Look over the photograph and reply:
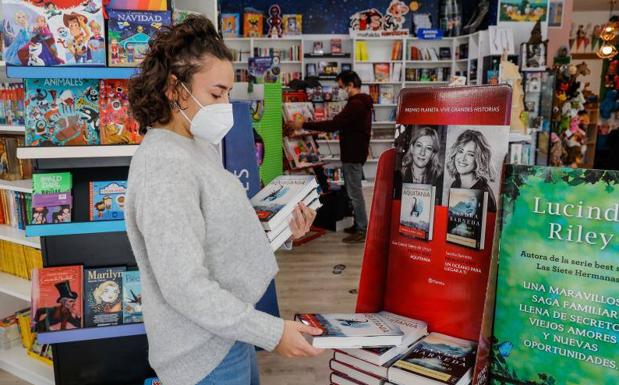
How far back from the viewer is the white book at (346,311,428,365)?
4.74ft

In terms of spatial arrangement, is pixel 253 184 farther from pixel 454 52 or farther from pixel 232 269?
pixel 454 52

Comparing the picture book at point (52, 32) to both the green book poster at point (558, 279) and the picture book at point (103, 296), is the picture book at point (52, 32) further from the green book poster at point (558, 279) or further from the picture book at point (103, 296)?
the green book poster at point (558, 279)

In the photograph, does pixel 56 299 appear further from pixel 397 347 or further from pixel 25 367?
pixel 397 347

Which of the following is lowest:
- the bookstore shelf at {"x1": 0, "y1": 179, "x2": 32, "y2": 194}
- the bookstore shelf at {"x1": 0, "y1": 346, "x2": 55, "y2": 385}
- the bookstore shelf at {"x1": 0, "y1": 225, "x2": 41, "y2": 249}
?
the bookstore shelf at {"x1": 0, "y1": 346, "x2": 55, "y2": 385}

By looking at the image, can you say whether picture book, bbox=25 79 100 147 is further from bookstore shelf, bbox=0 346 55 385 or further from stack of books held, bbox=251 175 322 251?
bookstore shelf, bbox=0 346 55 385

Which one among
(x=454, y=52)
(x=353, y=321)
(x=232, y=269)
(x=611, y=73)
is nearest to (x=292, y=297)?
(x=353, y=321)

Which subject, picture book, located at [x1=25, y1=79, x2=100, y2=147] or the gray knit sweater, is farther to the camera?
picture book, located at [x1=25, y1=79, x2=100, y2=147]

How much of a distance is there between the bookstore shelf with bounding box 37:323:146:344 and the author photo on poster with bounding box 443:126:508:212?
155 centimetres

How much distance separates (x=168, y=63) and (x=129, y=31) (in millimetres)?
1064

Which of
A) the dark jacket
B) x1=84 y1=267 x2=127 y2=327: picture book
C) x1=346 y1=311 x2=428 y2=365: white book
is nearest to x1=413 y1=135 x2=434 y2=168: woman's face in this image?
x1=346 y1=311 x2=428 y2=365: white book

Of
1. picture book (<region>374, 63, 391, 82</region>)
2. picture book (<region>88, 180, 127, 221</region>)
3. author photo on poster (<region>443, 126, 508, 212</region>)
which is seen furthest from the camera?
picture book (<region>374, 63, 391, 82</region>)

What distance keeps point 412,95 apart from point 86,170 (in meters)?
1.66

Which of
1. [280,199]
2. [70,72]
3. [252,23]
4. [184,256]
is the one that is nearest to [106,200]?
[70,72]

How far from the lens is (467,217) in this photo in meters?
1.50
